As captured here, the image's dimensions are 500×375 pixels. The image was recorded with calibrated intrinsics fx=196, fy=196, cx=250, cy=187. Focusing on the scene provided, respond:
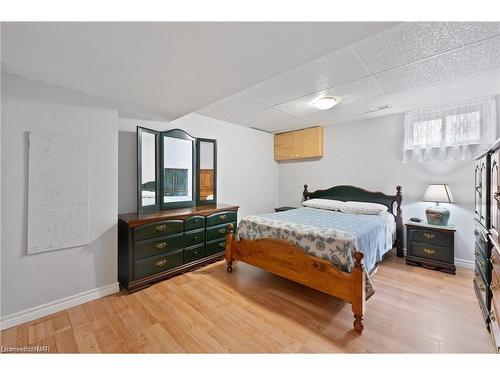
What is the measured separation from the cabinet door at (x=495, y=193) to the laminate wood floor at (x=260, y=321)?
886mm

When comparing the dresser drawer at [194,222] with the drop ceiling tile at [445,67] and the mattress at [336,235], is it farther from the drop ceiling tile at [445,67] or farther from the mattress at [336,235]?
the drop ceiling tile at [445,67]

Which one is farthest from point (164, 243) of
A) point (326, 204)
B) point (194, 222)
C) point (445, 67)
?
point (445, 67)

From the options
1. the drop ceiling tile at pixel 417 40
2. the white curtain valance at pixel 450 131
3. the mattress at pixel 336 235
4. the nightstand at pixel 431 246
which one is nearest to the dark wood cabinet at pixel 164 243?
the mattress at pixel 336 235

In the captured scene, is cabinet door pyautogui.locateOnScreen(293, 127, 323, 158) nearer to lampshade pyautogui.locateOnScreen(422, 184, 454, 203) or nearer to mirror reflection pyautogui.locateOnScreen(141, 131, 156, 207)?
lampshade pyautogui.locateOnScreen(422, 184, 454, 203)

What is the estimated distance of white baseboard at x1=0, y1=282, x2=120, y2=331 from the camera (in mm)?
1685

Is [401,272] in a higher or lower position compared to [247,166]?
lower

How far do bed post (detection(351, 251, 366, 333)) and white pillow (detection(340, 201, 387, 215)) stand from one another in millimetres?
1727

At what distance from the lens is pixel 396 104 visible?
295cm

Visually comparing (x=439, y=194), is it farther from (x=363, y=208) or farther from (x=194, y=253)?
(x=194, y=253)

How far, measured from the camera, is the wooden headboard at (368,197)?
328 cm

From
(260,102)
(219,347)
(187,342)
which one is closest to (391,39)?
(260,102)
